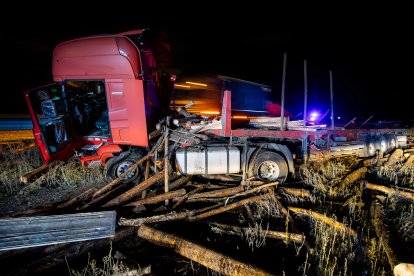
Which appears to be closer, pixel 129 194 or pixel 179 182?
pixel 129 194

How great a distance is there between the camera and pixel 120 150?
504 cm

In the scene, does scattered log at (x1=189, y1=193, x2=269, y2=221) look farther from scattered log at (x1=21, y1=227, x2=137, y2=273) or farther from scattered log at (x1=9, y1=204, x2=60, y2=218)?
scattered log at (x1=9, y1=204, x2=60, y2=218)

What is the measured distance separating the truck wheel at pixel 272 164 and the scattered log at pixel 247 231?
1812 mm

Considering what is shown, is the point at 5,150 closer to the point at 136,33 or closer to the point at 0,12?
the point at 136,33

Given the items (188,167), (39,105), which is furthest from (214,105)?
(39,105)

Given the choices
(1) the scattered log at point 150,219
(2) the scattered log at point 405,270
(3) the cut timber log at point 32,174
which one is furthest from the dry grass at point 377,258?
(3) the cut timber log at point 32,174

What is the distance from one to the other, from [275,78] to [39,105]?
396 inches

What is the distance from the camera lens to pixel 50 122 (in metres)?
4.75

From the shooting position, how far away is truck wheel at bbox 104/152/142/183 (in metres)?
5.00

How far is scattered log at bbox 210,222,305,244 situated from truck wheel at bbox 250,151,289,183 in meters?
1.81

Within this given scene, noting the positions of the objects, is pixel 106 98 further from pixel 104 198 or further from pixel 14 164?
pixel 14 164

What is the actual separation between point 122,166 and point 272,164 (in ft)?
11.7

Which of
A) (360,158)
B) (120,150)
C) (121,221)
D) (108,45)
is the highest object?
(108,45)

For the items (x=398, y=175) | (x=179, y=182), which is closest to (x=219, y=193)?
(x=179, y=182)
